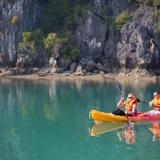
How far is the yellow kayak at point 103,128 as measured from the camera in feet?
85.6

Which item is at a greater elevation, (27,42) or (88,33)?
(88,33)

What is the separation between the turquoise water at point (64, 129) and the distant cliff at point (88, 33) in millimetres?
13630

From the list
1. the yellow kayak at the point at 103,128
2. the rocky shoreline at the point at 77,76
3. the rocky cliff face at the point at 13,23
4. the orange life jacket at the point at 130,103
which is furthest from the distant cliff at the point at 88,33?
the yellow kayak at the point at 103,128

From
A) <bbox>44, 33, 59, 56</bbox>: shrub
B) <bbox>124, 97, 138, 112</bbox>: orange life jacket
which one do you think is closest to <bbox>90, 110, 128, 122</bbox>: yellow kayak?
<bbox>124, 97, 138, 112</bbox>: orange life jacket

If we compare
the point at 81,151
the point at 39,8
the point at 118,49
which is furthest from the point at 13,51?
the point at 81,151

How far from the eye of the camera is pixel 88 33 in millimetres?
66000

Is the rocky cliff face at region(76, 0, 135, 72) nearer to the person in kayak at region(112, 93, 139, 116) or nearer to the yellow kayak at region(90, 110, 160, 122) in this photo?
the person in kayak at region(112, 93, 139, 116)

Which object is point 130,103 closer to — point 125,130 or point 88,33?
point 125,130

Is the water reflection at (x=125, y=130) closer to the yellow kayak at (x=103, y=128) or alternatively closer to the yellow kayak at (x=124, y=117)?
the yellow kayak at (x=103, y=128)

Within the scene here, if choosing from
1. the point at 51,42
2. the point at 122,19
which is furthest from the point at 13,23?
the point at 122,19

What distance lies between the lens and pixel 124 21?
63.8 m

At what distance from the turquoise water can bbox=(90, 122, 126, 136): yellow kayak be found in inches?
12.7

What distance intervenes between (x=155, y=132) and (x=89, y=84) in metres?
28.5

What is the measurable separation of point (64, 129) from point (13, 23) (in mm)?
40882
